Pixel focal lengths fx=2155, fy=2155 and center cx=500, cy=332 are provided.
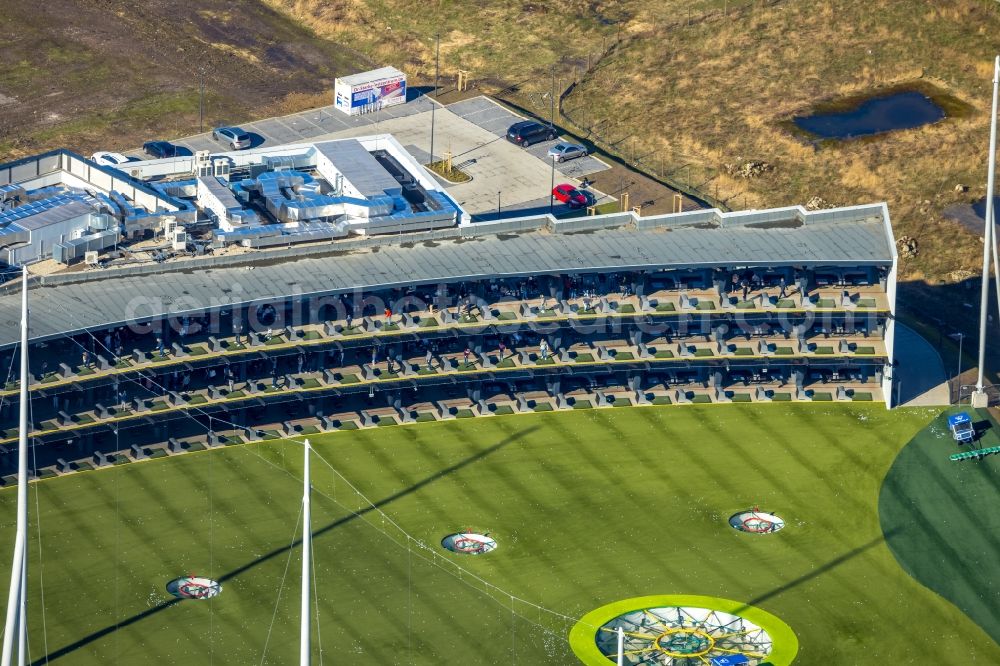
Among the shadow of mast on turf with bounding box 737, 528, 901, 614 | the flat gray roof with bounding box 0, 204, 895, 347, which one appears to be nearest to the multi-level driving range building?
the flat gray roof with bounding box 0, 204, 895, 347

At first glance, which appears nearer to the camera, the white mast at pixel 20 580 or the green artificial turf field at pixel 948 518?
the white mast at pixel 20 580

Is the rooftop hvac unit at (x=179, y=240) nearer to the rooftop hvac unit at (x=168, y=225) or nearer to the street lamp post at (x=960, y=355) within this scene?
the rooftop hvac unit at (x=168, y=225)

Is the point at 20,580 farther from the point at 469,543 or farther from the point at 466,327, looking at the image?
the point at 466,327

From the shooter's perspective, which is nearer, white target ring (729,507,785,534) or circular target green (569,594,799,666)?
circular target green (569,594,799,666)

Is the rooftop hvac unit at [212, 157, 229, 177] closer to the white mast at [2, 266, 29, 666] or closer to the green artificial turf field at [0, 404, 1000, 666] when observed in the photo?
the green artificial turf field at [0, 404, 1000, 666]

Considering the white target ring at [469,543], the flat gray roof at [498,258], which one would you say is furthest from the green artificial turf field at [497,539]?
the flat gray roof at [498,258]
